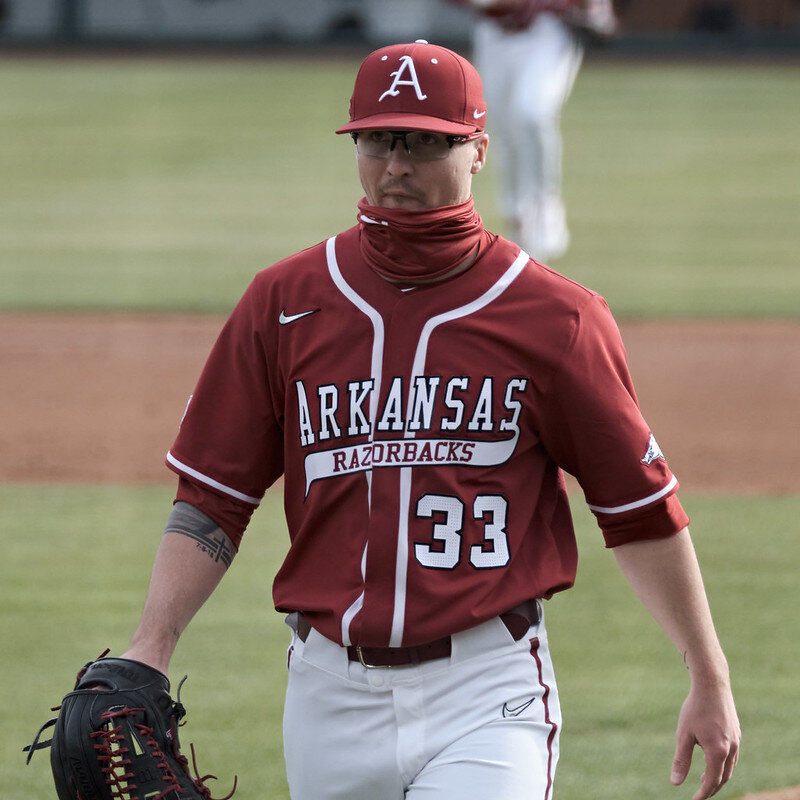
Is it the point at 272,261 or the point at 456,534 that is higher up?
the point at 456,534

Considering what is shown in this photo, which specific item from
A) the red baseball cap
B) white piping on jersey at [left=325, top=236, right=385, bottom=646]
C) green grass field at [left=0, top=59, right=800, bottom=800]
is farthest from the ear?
green grass field at [left=0, top=59, right=800, bottom=800]

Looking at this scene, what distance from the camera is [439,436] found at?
8.18 feet

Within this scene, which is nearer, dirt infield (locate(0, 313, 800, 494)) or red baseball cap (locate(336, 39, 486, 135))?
red baseball cap (locate(336, 39, 486, 135))

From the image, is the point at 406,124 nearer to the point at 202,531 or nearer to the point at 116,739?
the point at 202,531

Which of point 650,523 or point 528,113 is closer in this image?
point 650,523

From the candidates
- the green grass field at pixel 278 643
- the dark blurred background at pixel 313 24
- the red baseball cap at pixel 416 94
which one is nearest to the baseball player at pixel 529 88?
the green grass field at pixel 278 643

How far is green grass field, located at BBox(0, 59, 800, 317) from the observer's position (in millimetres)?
12727

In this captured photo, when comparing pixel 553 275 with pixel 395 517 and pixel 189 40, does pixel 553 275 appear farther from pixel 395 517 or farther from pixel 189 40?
pixel 189 40

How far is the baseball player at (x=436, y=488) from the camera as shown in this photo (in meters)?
2.45

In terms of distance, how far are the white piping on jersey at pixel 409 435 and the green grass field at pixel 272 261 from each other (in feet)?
5.62

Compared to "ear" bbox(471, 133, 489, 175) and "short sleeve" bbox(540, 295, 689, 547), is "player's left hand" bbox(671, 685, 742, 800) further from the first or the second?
"ear" bbox(471, 133, 489, 175)

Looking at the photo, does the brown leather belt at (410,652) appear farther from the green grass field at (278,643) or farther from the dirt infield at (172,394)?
the dirt infield at (172,394)

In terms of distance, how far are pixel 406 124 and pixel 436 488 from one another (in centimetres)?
62

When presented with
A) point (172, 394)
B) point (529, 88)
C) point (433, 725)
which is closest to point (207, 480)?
point (433, 725)
